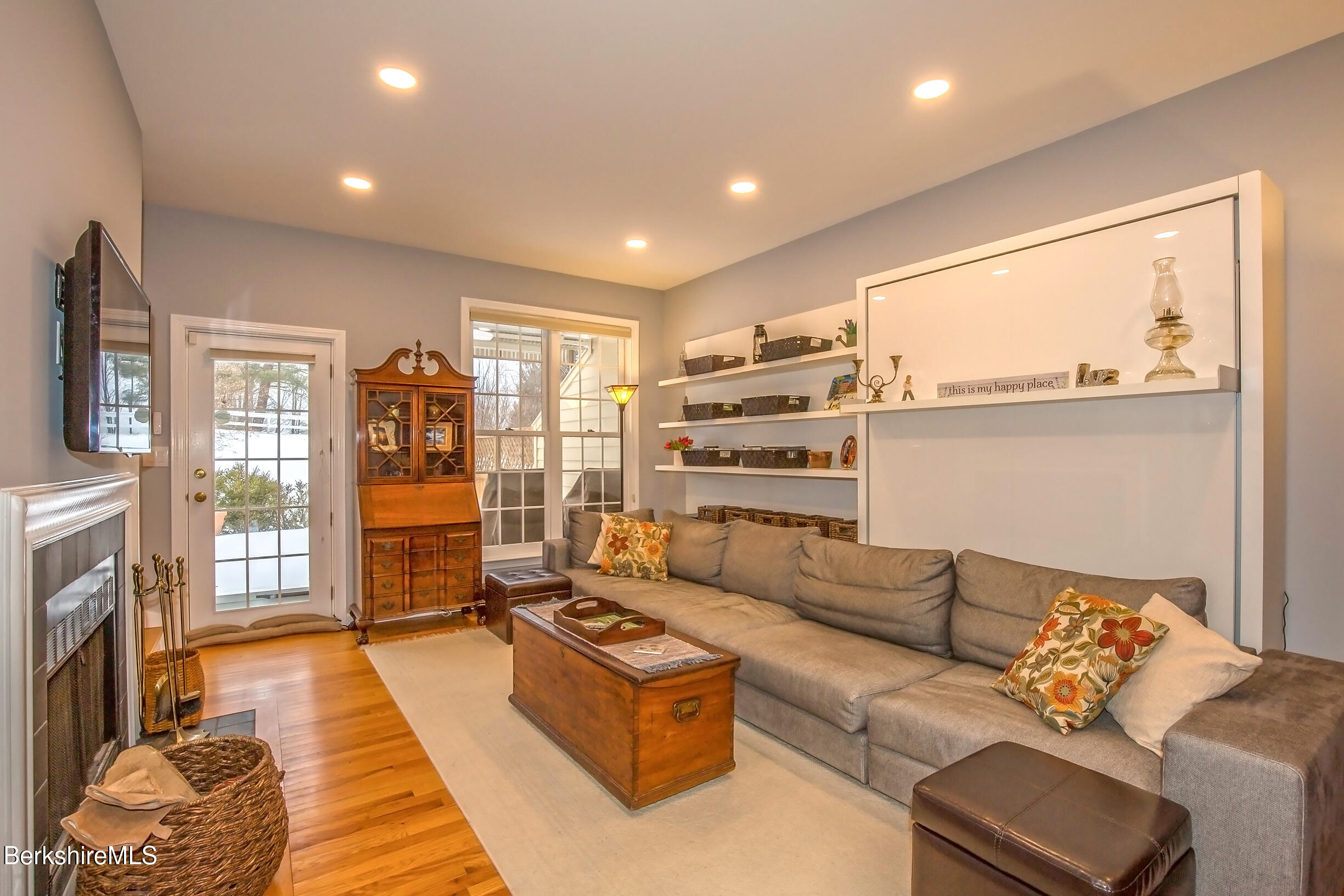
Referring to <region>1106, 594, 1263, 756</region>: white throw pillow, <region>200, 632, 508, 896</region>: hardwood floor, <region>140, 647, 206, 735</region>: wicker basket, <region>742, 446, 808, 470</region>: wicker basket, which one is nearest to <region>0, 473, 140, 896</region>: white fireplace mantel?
<region>200, 632, 508, 896</region>: hardwood floor

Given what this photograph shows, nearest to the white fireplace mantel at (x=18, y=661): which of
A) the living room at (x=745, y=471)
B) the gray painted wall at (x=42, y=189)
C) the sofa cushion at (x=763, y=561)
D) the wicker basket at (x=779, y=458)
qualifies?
the living room at (x=745, y=471)

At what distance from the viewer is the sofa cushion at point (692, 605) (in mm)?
3193

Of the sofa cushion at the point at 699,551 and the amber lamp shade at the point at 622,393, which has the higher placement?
the amber lamp shade at the point at 622,393

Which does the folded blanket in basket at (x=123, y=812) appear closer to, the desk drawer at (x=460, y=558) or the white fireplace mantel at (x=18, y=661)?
the white fireplace mantel at (x=18, y=661)

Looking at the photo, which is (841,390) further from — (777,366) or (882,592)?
(882,592)

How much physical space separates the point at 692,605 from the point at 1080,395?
208 cm

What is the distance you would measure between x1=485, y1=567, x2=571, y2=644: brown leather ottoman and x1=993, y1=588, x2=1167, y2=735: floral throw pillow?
108 inches

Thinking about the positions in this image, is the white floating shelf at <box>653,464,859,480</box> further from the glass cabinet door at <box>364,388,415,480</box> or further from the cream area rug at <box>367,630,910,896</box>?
the glass cabinet door at <box>364,388,415,480</box>

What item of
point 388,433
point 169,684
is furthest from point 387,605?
point 169,684

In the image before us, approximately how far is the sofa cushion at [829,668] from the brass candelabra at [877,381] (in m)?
1.26

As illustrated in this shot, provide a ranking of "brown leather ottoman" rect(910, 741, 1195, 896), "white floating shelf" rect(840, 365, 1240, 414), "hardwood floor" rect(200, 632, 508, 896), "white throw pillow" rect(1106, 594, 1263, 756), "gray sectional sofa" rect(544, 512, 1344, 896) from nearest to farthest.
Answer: "brown leather ottoman" rect(910, 741, 1195, 896)
"gray sectional sofa" rect(544, 512, 1344, 896)
"white throw pillow" rect(1106, 594, 1263, 756)
"hardwood floor" rect(200, 632, 508, 896)
"white floating shelf" rect(840, 365, 1240, 414)

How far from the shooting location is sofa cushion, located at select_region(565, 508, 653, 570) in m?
4.54

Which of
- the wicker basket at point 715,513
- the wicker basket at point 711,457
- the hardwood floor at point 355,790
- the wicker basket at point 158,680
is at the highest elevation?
the wicker basket at point 711,457

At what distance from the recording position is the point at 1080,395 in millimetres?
2594
